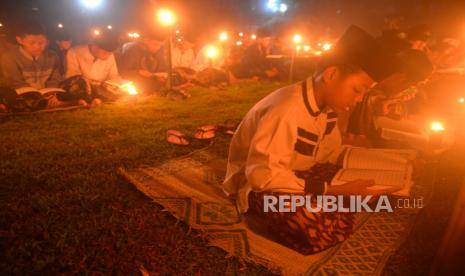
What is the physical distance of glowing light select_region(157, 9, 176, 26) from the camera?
28.8 ft

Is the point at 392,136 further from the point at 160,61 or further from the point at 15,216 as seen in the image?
the point at 160,61

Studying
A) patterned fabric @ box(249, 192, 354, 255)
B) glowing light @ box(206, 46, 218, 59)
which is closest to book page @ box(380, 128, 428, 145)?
patterned fabric @ box(249, 192, 354, 255)

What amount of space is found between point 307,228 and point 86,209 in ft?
7.21

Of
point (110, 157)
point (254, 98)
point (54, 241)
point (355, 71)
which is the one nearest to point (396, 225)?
point (355, 71)

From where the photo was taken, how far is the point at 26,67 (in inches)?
279

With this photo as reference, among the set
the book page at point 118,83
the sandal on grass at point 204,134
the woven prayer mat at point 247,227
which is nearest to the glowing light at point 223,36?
the book page at point 118,83

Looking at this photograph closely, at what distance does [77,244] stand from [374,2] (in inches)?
1368

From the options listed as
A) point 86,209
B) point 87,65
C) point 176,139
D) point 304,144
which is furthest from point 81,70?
point 304,144

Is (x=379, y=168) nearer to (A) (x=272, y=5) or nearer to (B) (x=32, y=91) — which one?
(B) (x=32, y=91)

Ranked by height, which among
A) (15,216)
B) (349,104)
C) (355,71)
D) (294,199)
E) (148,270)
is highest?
(355,71)

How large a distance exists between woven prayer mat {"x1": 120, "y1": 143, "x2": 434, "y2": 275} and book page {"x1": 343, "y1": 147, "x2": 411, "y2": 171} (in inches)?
20.9

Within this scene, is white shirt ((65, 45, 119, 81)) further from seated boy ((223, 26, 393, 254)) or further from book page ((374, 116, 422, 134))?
book page ((374, 116, 422, 134))

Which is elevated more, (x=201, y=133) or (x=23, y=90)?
(x=23, y=90)

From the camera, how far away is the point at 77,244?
2773mm
